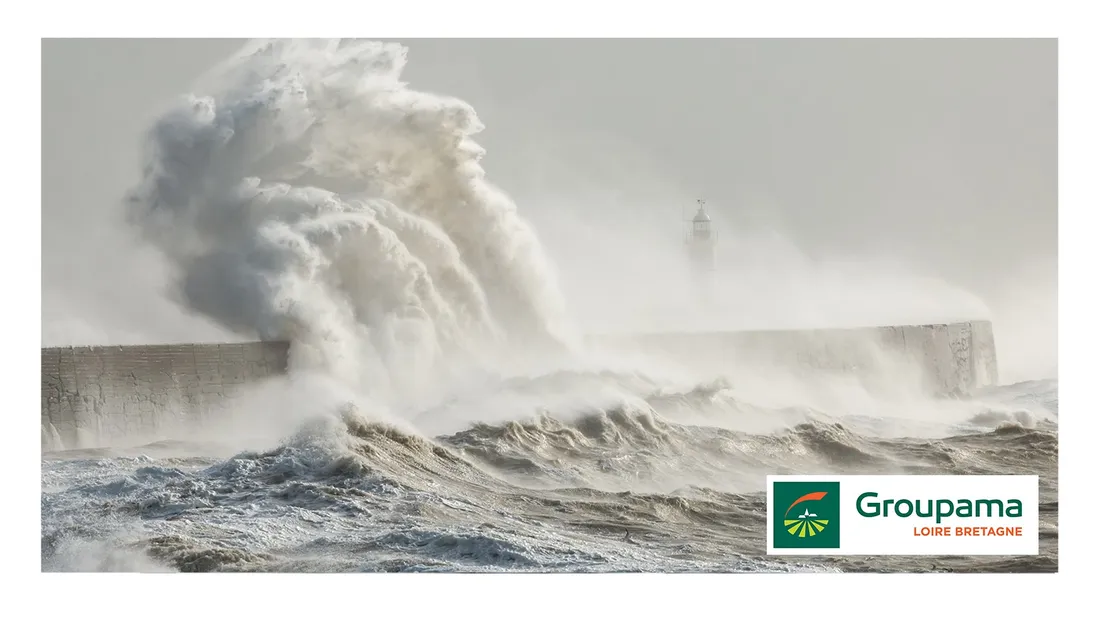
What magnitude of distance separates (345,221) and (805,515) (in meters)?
3.61

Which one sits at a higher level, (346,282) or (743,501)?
(346,282)

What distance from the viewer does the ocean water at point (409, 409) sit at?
26.6 ft

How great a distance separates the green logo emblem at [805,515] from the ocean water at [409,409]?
0.44ft

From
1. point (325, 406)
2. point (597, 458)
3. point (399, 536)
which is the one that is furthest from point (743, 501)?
point (325, 406)

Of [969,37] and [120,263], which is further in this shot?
[120,263]

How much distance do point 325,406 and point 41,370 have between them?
5.91ft

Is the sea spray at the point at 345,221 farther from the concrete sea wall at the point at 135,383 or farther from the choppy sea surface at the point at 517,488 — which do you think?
the choppy sea surface at the point at 517,488

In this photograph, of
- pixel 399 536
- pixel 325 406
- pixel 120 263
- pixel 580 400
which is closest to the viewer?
pixel 399 536

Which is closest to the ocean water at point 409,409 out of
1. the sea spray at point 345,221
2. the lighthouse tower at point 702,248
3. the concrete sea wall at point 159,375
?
the sea spray at point 345,221

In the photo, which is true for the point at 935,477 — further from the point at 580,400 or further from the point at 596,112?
the point at 596,112

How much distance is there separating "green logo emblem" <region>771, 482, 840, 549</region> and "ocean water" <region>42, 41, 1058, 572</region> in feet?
0.44

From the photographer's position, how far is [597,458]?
8914 mm

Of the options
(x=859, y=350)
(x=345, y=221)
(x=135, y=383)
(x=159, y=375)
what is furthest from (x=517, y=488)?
(x=859, y=350)

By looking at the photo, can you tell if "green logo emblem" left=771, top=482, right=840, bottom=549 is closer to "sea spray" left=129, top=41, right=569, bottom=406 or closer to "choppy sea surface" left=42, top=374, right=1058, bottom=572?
"choppy sea surface" left=42, top=374, right=1058, bottom=572
